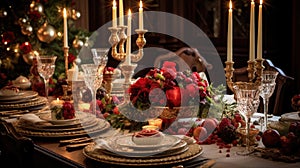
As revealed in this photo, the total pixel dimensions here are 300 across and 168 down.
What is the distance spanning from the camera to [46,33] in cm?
469

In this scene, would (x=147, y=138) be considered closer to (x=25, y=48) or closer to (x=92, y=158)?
(x=92, y=158)

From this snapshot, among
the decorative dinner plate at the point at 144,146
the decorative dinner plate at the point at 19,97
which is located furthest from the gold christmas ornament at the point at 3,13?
the decorative dinner plate at the point at 144,146

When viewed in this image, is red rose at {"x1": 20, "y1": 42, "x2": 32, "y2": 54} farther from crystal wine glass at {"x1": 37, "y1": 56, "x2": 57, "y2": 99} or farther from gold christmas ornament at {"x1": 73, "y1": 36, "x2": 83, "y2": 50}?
crystal wine glass at {"x1": 37, "y1": 56, "x2": 57, "y2": 99}

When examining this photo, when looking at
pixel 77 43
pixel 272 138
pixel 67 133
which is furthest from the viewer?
pixel 77 43

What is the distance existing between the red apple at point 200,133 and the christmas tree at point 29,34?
3060 mm

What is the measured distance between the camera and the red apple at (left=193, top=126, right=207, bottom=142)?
6.05 feet

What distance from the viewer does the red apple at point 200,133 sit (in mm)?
1844

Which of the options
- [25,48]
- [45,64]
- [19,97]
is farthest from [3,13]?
[45,64]

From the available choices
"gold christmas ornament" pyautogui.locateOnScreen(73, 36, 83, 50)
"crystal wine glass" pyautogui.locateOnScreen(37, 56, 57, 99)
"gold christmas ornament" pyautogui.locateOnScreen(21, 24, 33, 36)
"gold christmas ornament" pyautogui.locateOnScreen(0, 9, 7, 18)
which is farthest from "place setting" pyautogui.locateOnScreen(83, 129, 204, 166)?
"gold christmas ornament" pyautogui.locateOnScreen(73, 36, 83, 50)

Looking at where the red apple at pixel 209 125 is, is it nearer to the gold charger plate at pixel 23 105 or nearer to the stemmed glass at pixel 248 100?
the stemmed glass at pixel 248 100

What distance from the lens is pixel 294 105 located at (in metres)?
1.94

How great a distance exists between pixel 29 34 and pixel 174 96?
10.5ft

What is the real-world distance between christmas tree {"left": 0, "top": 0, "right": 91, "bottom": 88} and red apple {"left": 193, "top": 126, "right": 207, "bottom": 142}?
10.0ft

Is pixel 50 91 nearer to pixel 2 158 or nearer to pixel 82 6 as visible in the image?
pixel 2 158
